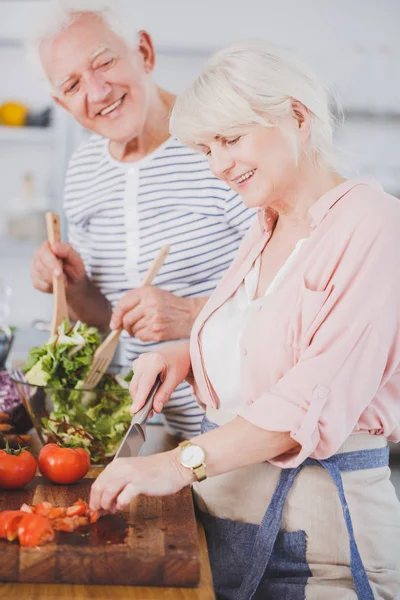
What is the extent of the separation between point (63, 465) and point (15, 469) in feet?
0.28

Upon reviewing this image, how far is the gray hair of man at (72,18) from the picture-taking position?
1.95 m

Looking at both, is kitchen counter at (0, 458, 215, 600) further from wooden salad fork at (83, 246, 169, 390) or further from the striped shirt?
the striped shirt

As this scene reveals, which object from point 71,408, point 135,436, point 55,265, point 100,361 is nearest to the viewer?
point 135,436

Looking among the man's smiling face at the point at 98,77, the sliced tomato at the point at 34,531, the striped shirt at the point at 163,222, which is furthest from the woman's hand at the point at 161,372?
the man's smiling face at the point at 98,77

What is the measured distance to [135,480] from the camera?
124 centimetres

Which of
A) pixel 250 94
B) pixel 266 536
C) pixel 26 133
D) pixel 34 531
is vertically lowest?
pixel 26 133

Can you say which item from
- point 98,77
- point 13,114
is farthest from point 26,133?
point 98,77

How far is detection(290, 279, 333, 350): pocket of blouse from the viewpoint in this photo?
1.32 m

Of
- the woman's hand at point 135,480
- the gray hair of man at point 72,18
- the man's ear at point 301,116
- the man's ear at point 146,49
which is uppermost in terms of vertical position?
the man's ear at point 301,116

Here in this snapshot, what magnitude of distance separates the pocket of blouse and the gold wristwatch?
0.24m

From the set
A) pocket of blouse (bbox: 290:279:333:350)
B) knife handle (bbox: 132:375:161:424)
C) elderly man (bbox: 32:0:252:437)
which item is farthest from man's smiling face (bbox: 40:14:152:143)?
pocket of blouse (bbox: 290:279:333:350)

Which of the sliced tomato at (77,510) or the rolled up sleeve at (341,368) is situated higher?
the rolled up sleeve at (341,368)

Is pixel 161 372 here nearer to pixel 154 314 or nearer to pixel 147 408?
pixel 147 408

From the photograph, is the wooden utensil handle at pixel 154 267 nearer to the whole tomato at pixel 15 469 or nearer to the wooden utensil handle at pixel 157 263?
the wooden utensil handle at pixel 157 263
